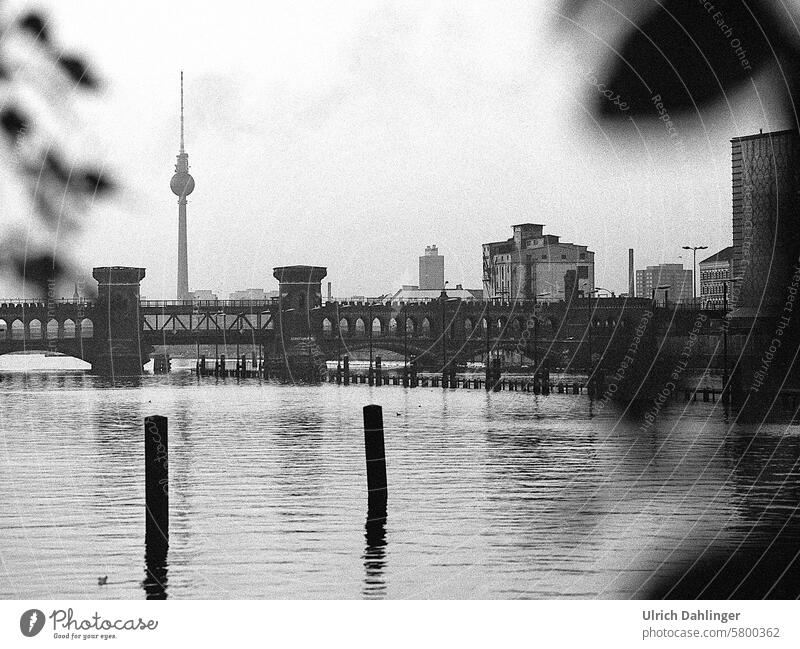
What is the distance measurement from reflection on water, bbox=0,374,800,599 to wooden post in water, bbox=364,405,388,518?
1.27ft

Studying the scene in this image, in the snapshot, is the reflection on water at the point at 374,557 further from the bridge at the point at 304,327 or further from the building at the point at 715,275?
the bridge at the point at 304,327

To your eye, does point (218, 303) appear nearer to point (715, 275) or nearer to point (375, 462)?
point (715, 275)

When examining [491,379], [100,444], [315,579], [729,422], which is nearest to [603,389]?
[491,379]

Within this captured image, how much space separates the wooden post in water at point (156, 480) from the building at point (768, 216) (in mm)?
10122

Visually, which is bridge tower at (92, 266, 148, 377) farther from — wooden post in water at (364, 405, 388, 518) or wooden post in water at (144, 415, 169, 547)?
wooden post in water at (144, 415, 169, 547)

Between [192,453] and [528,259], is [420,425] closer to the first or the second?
[192,453]

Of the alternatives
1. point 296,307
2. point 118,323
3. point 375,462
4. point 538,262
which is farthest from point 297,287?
point 375,462

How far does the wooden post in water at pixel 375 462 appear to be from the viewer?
74.4 feet

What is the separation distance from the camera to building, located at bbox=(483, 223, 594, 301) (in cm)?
12675

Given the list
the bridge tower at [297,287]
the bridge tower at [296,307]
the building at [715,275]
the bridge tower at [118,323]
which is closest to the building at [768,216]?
the building at [715,275]

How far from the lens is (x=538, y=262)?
127 m

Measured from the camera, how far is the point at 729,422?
1927 inches

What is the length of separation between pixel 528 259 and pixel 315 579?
111 m

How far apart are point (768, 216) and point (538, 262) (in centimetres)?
8339
